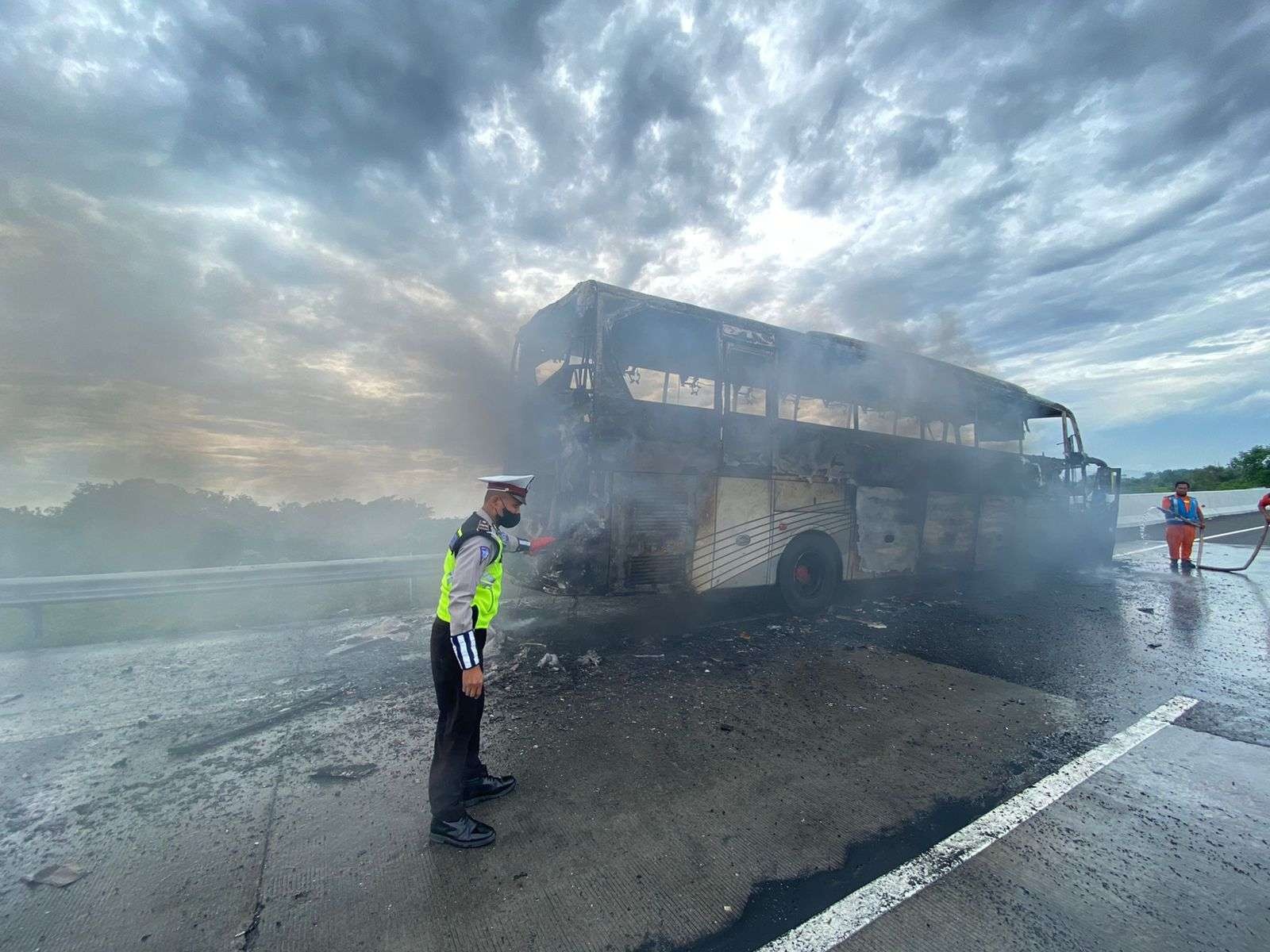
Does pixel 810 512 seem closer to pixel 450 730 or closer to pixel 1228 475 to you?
pixel 450 730

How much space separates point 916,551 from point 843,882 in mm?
5924

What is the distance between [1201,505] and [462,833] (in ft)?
90.9

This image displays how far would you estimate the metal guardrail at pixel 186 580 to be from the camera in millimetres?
5301

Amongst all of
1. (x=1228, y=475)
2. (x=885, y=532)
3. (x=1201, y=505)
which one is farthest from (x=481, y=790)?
(x=1228, y=475)

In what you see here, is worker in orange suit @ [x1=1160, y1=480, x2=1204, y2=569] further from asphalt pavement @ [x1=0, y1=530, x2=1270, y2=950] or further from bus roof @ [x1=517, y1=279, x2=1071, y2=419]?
asphalt pavement @ [x1=0, y1=530, x2=1270, y2=950]

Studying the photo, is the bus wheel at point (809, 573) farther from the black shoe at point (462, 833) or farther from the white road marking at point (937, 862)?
the black shoe at point (462, 833)

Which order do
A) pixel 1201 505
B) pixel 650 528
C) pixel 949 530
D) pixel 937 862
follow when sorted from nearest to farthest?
pixel 937 862 < pixel 650 528 < pixel 949 530 < pixel 1201 505

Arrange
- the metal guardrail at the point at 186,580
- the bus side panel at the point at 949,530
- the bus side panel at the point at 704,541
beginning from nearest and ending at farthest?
the metal guardrail at the point at 186,580
the bus side panel at the point at 704,541
the bus side panel at the point at 949,530

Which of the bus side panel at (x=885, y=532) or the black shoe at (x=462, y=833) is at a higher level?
Answer: the bus side panel at (x=885, y=532)

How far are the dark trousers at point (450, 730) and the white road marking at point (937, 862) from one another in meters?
1.47

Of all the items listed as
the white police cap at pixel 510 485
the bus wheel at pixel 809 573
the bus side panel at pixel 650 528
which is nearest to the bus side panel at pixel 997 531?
the bus wheel at pixel 809 573

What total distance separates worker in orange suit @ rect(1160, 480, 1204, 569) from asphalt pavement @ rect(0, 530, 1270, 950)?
6029 mm

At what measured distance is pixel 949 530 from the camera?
753cm

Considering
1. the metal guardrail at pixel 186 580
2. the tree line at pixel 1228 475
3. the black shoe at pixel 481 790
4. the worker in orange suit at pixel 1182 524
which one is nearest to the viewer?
the black shoe at pixel 481 790
